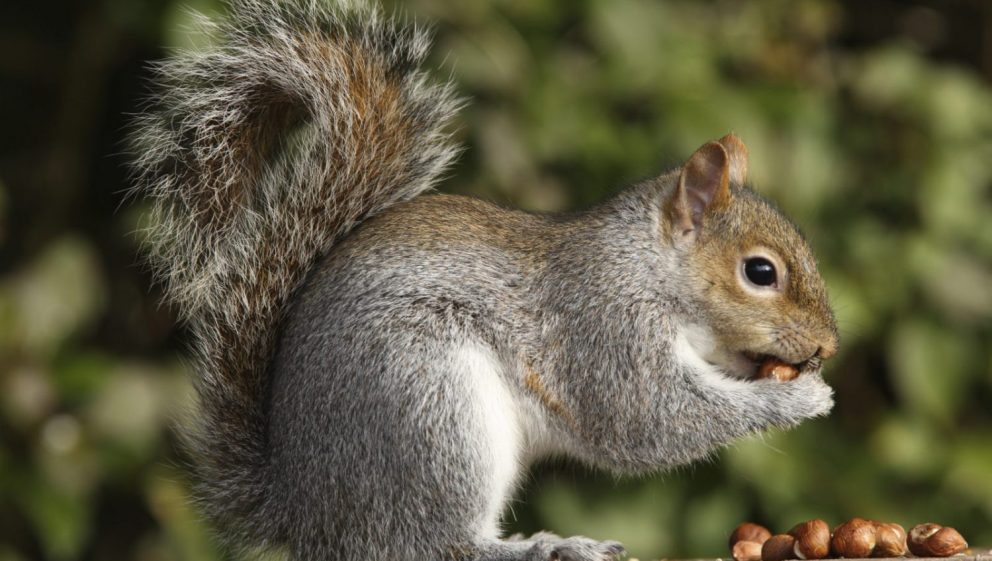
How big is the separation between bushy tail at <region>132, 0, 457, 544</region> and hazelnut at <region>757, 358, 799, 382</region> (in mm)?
511

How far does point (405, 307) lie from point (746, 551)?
524mm

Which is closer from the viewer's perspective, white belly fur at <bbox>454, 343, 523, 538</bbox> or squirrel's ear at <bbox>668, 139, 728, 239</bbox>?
white belly fur at <bbox>454, 343, 523, 538</bbox>

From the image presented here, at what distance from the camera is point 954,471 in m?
2.57

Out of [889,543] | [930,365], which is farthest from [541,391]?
[930,365]

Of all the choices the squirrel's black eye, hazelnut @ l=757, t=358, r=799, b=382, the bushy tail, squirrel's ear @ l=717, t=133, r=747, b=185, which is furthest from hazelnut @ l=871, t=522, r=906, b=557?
the bushy tail

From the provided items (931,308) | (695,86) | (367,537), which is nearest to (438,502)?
(367,537)

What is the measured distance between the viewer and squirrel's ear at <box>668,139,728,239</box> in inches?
65.4

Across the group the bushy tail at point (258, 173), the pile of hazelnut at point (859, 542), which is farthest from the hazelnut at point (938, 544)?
the bushy tail at point (258, 173)

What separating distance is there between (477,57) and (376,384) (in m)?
1.17

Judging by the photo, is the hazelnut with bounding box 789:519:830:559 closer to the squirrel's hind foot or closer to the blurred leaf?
the squirrel's hind foot

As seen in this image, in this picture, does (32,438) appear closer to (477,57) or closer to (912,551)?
(477,57)

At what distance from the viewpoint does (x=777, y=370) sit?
5.54 feet

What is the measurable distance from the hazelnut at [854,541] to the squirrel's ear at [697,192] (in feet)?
1.45

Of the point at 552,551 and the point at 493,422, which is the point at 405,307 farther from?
the point at 552,551
